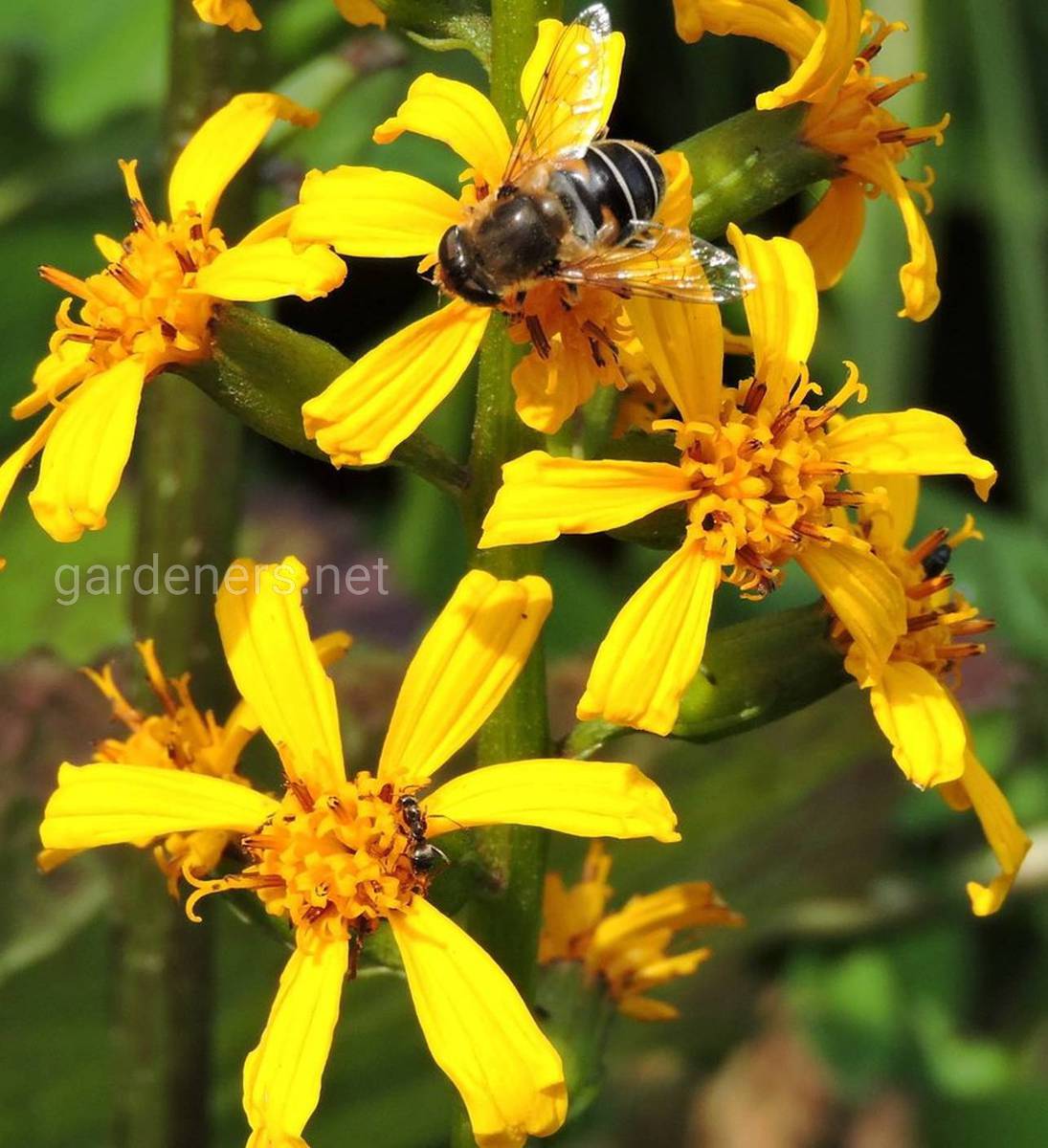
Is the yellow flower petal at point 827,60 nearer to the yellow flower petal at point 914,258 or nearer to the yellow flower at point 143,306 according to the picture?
the yellow flower petal at point 914,258

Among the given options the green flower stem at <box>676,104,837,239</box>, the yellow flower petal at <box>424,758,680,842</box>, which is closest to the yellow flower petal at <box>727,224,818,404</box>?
the green flower stem at <box>676,104,837,239</box>

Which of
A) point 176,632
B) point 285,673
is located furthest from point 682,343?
point 176,632

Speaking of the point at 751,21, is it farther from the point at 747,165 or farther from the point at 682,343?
the point at 682,343

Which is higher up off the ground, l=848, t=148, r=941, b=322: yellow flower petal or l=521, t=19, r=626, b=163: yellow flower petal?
l=521, t=19, r=626, b=163: yellow flower petal

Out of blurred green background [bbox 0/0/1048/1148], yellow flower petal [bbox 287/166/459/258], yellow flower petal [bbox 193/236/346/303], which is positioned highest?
yellow flower petal [bbox 287/166/459/258]

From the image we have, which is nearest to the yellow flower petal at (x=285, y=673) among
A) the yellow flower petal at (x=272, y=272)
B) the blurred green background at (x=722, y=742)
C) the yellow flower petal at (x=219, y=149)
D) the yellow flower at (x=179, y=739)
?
the yellow flower at (x=179, y=739)

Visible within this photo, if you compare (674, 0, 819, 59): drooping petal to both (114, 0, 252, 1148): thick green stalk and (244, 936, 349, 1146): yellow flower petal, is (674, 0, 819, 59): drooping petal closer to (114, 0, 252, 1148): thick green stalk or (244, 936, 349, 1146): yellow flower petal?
(114, 0, 252, 1148): thick green stalk

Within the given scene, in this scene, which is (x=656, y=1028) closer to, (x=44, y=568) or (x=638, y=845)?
(x=638, y=845)
